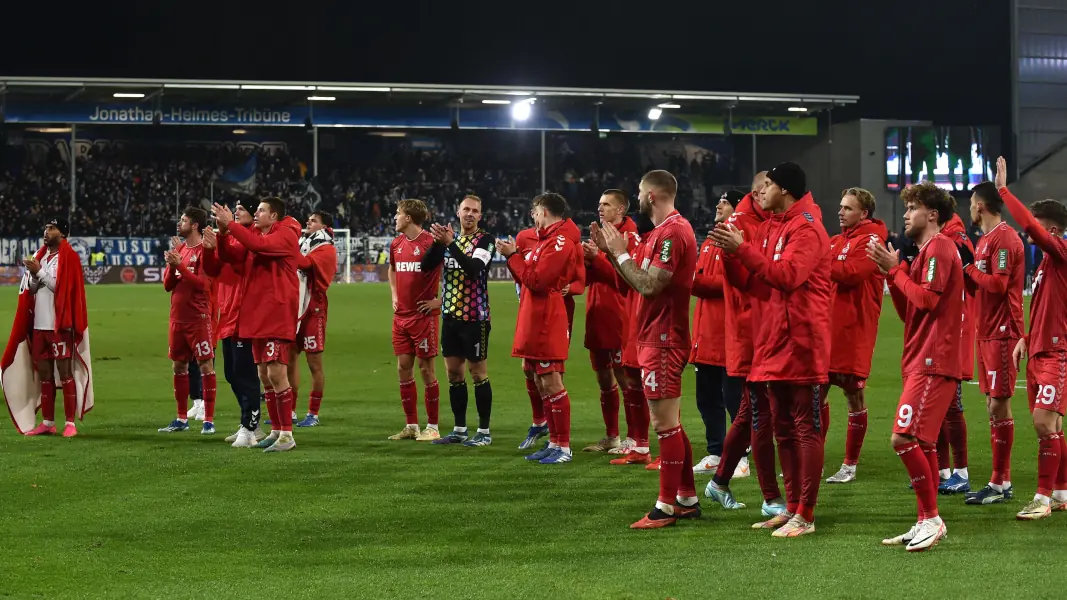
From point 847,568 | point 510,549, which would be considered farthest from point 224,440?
point 847,568

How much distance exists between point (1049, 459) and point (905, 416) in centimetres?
151

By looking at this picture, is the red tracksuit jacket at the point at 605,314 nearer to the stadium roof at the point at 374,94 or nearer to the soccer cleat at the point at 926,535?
the soccer cleat at the point at 926,535

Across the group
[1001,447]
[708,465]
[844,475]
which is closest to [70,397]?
[708,465]

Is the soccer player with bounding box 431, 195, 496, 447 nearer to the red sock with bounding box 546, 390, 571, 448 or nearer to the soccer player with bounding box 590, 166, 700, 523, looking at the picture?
the red sock with bounding box 546, 390, 571, 448

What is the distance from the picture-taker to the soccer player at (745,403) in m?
7.27

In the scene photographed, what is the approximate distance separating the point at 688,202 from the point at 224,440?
41.8 m

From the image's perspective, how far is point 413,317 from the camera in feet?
37.3

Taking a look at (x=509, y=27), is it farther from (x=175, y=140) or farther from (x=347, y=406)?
(x=347, y=406)

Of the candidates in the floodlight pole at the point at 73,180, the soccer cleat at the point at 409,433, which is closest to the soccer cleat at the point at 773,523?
the soccer cleat at the point at 409,433

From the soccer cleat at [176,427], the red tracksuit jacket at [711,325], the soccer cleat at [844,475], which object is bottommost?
the soccer cleat at [844,475]

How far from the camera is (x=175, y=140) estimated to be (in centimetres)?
4975

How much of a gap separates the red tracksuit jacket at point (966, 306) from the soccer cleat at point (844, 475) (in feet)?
4.47

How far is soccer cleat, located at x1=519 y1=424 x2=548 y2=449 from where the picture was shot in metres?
10.7

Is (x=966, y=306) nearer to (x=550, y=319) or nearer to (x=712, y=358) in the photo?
(x=712, y=358)
